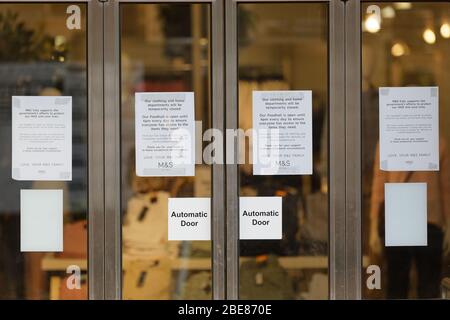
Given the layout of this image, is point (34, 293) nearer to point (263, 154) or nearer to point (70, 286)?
point (70, 286)

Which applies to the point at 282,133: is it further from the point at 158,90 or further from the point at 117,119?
the point at 117,119

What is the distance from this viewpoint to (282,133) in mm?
5629

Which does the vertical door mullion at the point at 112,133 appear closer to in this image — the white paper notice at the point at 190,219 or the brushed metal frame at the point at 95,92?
the brushed metal frame at the point at 95,92

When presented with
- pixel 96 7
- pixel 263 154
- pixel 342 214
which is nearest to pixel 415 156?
pixel 342 214

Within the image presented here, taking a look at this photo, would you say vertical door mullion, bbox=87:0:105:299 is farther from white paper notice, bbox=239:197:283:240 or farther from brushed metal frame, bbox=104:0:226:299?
white paper notice, bbox=239:197:283:240

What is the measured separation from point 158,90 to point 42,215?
1.27 meters

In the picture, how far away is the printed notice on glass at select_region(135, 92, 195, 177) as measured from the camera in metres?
5.62

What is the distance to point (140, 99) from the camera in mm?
5621

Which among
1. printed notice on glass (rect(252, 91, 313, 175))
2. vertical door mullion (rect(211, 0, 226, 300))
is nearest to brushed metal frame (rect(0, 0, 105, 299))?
vertical door mullion (rect(211, 0, 226, 300))

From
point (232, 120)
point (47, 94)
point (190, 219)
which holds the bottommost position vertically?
point (190, 219)

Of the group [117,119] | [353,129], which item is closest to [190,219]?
[117,119]

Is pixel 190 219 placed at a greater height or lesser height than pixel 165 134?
lesser

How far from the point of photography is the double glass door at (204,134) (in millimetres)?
5605

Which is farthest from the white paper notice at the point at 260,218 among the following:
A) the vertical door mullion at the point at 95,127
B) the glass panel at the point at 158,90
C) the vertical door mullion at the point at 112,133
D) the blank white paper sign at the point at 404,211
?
the vertical door mullion at the point at 95,127
